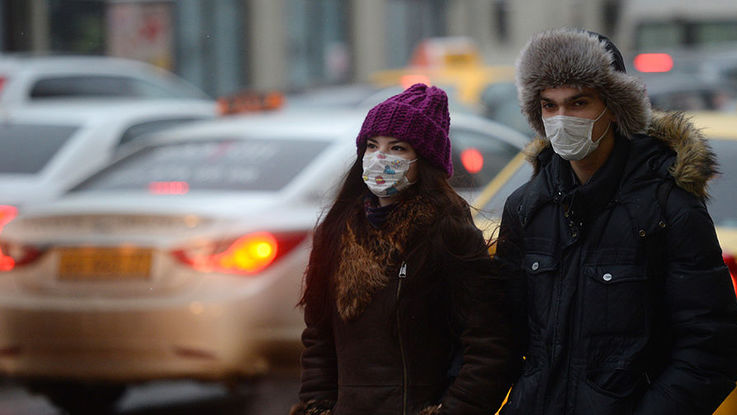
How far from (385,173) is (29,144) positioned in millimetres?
5795

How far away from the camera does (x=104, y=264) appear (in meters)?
5.77

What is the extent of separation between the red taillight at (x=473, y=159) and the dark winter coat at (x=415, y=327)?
358 cm

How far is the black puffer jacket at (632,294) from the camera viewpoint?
2719mm

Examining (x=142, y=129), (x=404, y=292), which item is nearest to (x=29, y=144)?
→ (x=142, y=129)

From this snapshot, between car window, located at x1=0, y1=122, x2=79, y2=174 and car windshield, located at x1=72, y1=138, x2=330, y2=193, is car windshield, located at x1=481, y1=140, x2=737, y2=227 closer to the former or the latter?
car windshield, located at x1=72, y1=138, x2=330, y2=193

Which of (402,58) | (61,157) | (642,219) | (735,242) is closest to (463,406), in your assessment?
(642,219)

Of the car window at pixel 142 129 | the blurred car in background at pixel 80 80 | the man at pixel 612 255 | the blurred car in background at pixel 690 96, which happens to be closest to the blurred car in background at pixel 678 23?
the blurred car in background at pixel 690 96

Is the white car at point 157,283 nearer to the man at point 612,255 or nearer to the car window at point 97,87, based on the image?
the man at point 612,255

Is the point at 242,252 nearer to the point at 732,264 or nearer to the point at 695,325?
the point at 732,264

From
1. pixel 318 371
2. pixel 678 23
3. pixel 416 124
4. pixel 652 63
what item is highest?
pixel 416 124

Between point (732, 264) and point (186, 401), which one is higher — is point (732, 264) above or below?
above

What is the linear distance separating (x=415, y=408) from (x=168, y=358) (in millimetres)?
2914

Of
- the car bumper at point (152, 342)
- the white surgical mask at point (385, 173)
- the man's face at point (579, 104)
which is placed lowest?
the car bumper at point (152, 342)

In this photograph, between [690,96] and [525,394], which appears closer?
[525,394]
